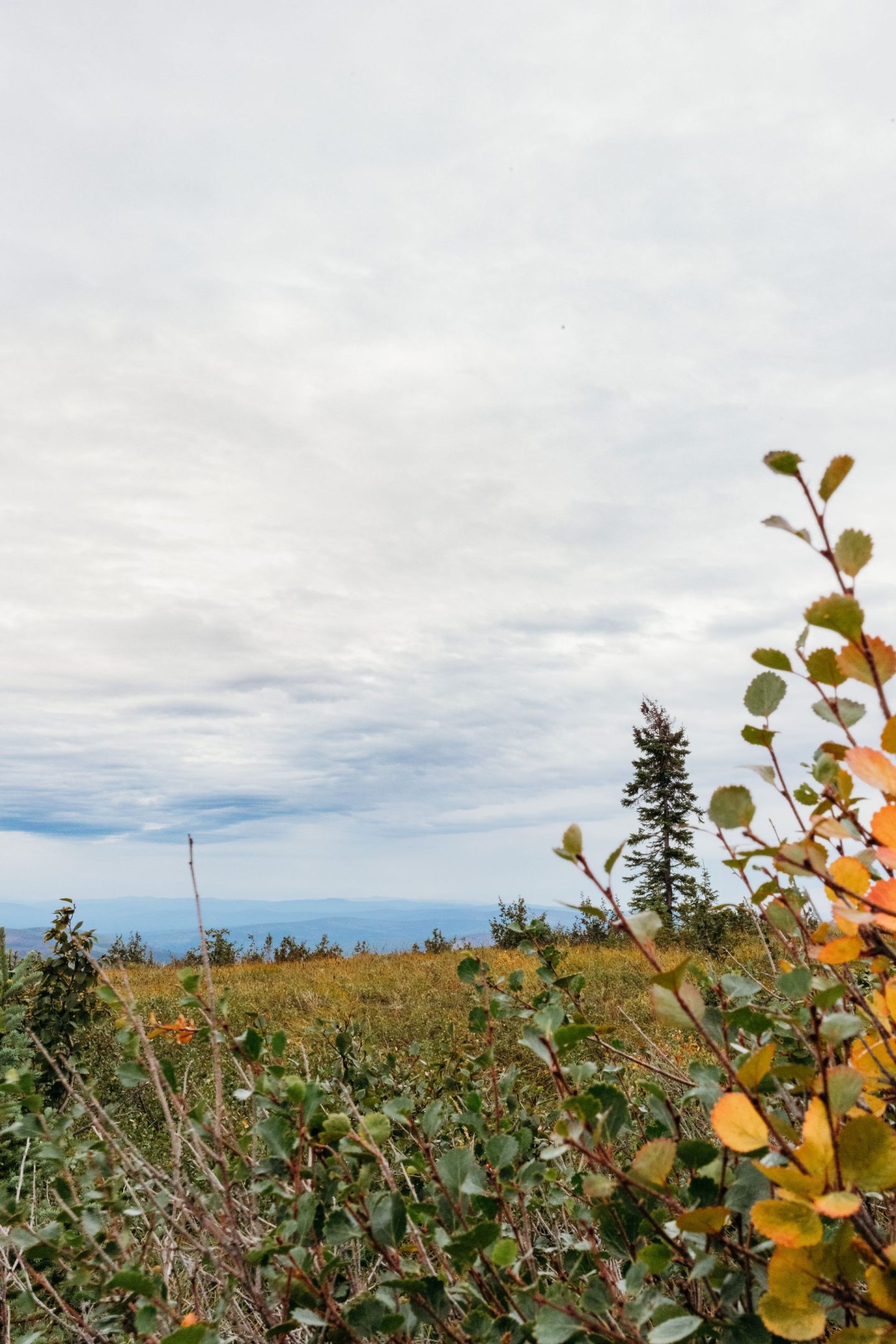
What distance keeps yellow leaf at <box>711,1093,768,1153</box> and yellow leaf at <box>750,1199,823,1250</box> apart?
4cm

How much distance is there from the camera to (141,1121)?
6.37 metres

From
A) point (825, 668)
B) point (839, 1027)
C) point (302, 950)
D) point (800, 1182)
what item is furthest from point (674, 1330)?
point (302, 950)

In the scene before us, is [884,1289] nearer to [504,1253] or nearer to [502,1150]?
[504,1253]

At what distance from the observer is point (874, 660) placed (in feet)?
2.86

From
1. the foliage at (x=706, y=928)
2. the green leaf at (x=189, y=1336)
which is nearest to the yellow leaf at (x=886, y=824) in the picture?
the green leaf at (x=189, y=1336)

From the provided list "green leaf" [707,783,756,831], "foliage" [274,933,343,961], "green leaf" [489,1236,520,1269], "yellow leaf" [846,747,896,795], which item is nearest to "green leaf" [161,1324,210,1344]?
"green leaf" [489,1236,520,1269]

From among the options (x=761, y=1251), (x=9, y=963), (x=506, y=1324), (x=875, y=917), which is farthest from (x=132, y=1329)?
(x=9, y=963)

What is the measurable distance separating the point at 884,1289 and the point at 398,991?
372 inches

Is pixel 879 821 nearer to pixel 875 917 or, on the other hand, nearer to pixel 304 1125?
pixel 875 917

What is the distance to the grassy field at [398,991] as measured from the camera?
779 cm

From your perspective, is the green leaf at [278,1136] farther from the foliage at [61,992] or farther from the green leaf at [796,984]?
the foliage at [61,992]

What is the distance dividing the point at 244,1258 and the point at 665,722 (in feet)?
71.6

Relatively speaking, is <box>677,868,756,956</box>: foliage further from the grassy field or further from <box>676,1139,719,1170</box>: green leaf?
<box>676,1139,719,1170</box>: green leaf

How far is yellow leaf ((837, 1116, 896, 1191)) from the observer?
70 cm
